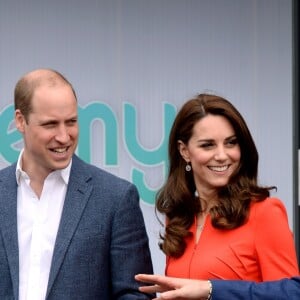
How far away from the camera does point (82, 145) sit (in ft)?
16.6

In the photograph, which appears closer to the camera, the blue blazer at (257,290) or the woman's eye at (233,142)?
the blue blazer at (257,290)

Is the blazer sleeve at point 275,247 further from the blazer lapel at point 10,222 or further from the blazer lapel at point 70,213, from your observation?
the blazer lapel at point 10,222

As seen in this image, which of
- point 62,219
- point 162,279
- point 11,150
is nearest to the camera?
point 162,279

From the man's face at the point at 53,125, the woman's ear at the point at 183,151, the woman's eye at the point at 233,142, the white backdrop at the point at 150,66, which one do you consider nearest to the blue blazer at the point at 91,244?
the man's face at the point at 53,125

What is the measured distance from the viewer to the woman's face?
3.00 meters

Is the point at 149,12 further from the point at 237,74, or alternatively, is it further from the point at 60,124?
the point at 60,124

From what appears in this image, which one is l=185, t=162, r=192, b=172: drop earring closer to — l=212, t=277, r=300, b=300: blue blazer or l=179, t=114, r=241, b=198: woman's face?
l=179, t=114, r=241, b=198: woman's face

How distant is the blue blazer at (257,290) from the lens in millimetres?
2719

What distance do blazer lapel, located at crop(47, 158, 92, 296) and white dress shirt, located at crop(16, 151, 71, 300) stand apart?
31mm

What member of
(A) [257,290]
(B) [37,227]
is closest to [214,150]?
(A) [257,290]

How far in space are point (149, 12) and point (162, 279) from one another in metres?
2.66

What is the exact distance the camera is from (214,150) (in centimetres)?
301

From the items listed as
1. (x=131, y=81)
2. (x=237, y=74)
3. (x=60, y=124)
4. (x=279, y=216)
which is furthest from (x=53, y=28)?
(x=279, y=216)

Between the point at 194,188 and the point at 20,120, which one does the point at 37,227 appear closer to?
the point at 20,120
